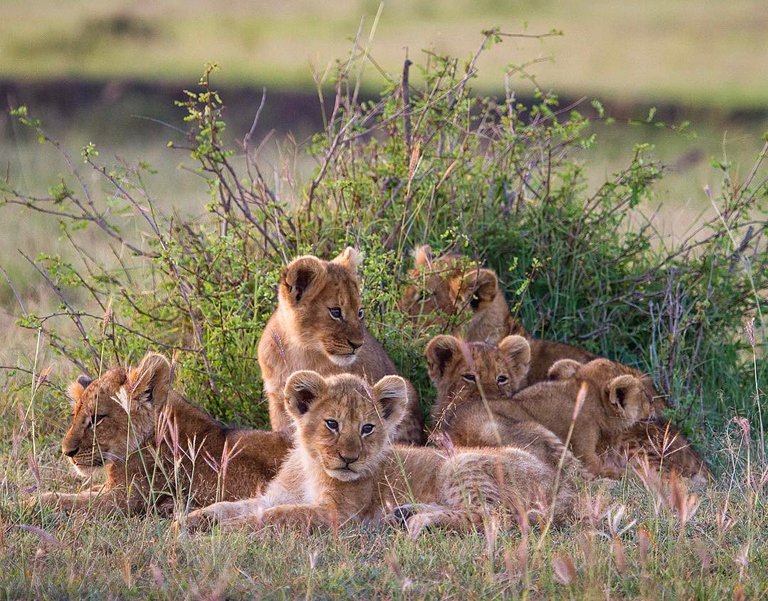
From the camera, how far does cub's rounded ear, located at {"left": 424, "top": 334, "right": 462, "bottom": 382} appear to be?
702 centimetres

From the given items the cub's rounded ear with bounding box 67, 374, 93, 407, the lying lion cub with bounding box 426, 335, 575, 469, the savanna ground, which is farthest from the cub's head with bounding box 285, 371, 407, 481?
the cub's rounded ear with bounding box 67, 374, 93, 407

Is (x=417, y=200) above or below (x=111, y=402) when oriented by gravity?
above

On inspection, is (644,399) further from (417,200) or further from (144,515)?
(144,515)

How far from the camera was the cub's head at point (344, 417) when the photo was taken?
19.1 ft

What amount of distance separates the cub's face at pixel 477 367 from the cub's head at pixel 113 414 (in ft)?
5.14

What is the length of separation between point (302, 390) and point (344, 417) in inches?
10.3

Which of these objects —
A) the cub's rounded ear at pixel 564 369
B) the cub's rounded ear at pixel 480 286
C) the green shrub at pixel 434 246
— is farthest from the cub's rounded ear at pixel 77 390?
the cub's rounded ear at pixel 564 369

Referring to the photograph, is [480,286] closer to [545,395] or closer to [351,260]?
[545,395]

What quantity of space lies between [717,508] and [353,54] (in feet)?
11.5

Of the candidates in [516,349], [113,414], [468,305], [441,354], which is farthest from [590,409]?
[113,414]

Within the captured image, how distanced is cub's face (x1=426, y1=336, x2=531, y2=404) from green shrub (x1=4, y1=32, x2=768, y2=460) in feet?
1.19

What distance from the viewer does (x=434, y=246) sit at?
8.12 m

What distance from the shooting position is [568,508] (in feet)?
19.5

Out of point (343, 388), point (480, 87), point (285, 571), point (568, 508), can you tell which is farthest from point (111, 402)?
point (480, 87)
